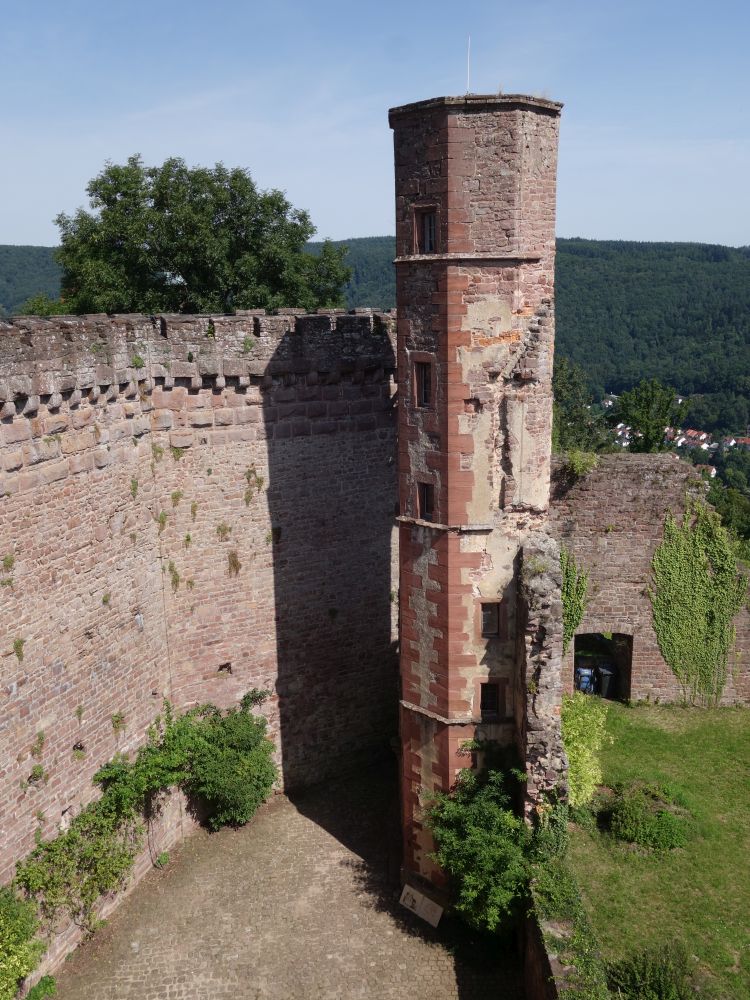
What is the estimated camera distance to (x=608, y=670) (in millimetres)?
19469

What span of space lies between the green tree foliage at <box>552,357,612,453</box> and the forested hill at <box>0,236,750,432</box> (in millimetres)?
40698

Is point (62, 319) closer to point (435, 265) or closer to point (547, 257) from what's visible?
point (435, 265)

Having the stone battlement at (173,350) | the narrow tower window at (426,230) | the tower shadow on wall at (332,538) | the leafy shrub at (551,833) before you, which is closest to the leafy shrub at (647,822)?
the leafy shrub at (551,833)

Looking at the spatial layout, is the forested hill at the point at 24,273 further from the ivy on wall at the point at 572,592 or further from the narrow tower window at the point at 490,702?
the narrow tower window at the point at 490,702

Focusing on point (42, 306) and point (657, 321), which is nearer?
point (42, 306)

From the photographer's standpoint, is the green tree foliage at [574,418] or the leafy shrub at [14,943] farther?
the green tree foliage at [574,418]

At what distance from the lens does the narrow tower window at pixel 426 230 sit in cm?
1174

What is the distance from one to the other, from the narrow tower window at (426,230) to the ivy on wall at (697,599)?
873 cm

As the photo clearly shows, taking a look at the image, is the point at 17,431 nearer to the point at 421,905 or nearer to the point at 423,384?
the point at 423,384

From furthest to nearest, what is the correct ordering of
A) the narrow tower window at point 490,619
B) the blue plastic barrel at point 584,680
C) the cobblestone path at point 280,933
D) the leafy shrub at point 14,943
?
the blue plastic barrel at point 584,680
the narrow tower window at point 490,619
the cobblestone path at point 280,933
the leafy shrub at point 14,943

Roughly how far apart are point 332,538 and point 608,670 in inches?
297

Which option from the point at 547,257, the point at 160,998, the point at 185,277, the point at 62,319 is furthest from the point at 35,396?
the point at 185,277

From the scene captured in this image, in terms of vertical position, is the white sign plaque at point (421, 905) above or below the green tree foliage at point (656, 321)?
below

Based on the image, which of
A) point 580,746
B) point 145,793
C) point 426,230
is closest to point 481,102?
point 426,230
